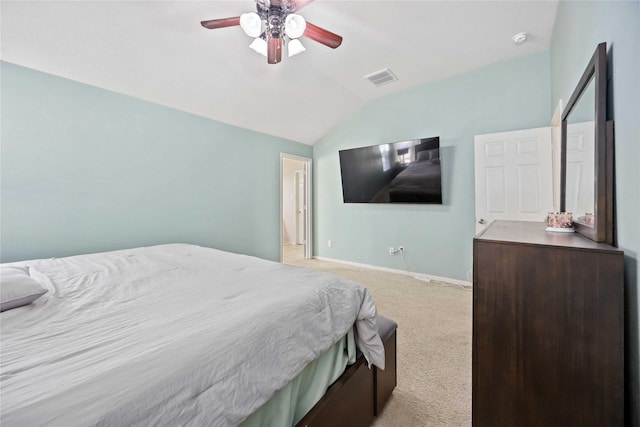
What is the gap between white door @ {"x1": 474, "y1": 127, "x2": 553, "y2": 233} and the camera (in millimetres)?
2689

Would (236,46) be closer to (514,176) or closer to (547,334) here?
(547,334)

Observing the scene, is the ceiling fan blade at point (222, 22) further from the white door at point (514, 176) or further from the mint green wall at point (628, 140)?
the white door at point (514, 176)

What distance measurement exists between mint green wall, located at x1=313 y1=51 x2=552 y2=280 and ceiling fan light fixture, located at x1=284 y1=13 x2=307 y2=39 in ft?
8.13

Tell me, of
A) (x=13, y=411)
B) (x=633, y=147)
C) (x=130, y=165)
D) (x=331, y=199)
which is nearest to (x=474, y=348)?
(x=633, y=147)

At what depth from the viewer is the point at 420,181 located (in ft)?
11.5

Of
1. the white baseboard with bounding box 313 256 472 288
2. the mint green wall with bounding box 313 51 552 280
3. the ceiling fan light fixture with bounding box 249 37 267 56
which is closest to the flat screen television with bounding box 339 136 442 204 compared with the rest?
the mint green wall with bounding box 313 51 552 280

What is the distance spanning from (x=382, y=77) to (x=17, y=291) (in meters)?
3.80

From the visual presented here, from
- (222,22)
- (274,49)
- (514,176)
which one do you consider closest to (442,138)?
(514,176)

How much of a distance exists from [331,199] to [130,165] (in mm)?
3073

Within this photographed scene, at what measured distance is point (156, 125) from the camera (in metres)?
2.87

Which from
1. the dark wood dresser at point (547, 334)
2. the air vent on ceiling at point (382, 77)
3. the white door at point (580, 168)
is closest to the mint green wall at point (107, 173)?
the air vent on ceiling at point (382, 77)

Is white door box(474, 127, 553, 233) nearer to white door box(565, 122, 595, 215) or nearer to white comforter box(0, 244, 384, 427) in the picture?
white door box(565, 122, 595, 215)

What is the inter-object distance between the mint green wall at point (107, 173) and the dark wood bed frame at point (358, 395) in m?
2.66

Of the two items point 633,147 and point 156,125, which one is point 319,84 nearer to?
point 156,125
